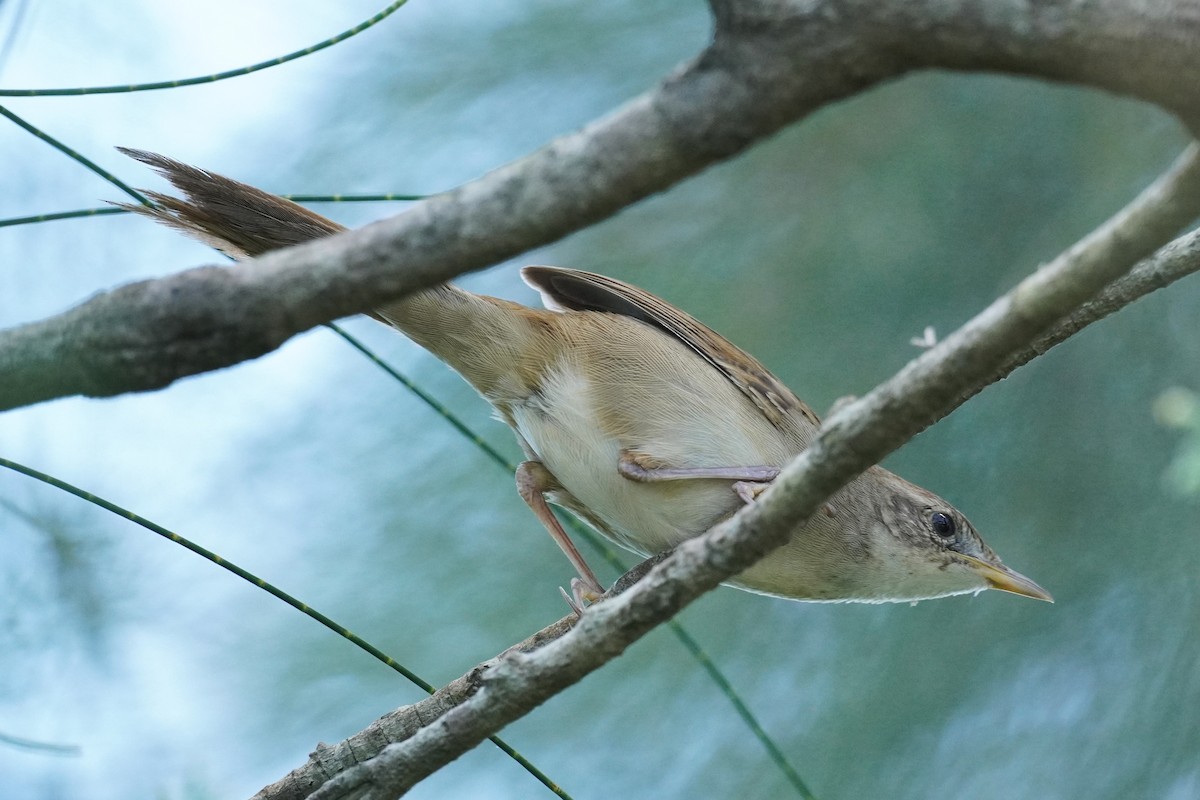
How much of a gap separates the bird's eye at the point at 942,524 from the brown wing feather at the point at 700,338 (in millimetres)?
309

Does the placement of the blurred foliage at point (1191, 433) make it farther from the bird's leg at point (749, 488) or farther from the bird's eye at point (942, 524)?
the bird's leg at point (749, 488)

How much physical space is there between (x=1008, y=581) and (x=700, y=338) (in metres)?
0.77

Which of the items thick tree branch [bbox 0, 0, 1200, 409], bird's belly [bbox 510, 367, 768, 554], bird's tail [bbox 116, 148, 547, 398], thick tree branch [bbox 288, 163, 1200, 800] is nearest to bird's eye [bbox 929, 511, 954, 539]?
bird's belly [bbox 510, 367, 768, 554]

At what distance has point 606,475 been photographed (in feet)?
7.06

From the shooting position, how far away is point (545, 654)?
3.88ft

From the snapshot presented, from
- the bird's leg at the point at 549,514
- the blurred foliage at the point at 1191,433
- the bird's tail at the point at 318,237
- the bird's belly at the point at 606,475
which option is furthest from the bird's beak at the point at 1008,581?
the bird's tail at the point at 318,237

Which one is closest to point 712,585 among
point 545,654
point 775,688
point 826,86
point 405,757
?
point 545,654

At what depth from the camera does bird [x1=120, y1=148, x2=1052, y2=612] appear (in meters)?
2.10

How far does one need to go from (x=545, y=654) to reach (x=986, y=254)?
1.61 m

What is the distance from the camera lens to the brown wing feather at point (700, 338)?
2.22 metres

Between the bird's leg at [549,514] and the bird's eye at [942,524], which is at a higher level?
the bird's leg at [549,514]

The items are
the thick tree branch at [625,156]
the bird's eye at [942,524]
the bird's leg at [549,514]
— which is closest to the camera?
the thick tree branch at [625,156]

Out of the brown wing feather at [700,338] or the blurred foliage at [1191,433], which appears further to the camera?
the brown wing feather at [700,338]

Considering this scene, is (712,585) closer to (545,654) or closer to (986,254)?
(545,654)
